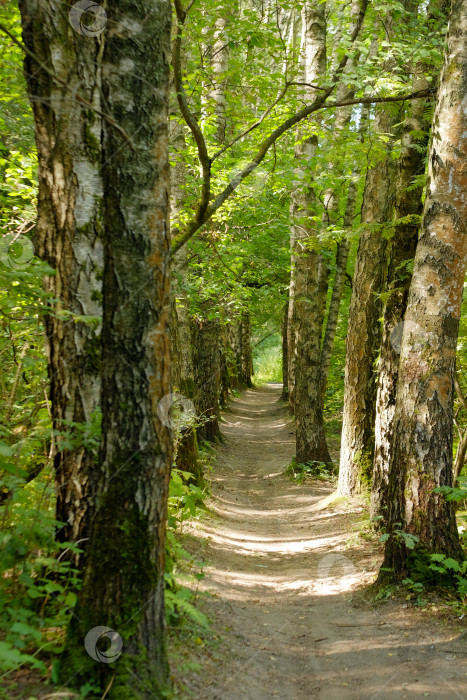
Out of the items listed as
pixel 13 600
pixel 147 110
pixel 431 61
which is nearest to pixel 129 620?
pixel 13 600

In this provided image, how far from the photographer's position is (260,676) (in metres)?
4.13

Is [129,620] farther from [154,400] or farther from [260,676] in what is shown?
[260,676]

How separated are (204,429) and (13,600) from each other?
37.1 ft

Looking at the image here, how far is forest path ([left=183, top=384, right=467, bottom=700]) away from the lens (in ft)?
12.9

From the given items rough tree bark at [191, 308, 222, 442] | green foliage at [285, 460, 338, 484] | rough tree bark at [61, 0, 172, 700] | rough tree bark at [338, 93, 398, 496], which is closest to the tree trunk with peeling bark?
rough tree bark at [338, 93, 398, 496]

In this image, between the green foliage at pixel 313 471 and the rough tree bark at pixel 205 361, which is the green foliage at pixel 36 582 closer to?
the green foliage at pixel 313 471

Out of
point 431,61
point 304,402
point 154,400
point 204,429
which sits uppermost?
point 431,61

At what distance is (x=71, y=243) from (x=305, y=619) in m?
4.34

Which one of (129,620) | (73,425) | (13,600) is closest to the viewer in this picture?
(129,620)

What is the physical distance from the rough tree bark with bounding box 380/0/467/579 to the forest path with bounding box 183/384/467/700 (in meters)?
0.83

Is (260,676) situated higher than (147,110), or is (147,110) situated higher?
(147,110)

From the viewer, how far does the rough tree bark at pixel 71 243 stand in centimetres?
361

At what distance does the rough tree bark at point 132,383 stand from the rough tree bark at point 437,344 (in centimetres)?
319

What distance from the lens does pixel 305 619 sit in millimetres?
5480
